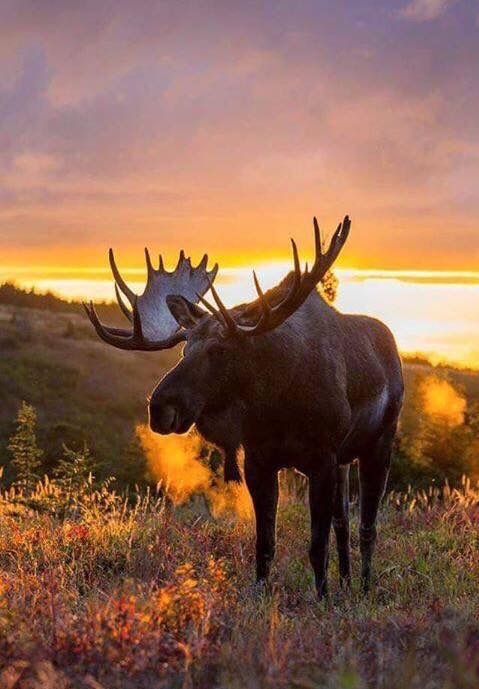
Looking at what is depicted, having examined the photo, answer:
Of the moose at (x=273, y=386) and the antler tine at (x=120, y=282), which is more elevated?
Answer: the antler tine at (x=120, y=282)

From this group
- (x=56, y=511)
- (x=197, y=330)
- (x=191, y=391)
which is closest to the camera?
(x=191, y=391)

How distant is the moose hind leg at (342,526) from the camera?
743cm

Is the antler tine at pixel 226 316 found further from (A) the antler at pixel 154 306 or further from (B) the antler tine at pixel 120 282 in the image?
(B) the antler tine at pixel 120 282

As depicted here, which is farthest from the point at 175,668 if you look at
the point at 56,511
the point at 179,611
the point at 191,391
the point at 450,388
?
the point at 450,388

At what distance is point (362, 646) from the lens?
4.57 metres

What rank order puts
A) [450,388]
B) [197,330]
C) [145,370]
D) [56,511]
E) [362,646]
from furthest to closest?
[145,370]
[450,388]
[56,511]
[197,330]
[362,646]

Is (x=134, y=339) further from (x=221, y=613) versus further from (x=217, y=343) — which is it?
(x=221, y=613)

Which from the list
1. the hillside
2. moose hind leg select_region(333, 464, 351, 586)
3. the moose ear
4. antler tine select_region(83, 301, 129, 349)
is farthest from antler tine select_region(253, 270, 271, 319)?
the hillside

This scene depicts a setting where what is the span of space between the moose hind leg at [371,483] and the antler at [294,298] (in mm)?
1989

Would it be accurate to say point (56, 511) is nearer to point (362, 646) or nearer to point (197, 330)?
point (197, 330)

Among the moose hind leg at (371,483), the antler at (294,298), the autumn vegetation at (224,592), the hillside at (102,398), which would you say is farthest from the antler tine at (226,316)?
the hillside at (102,398)

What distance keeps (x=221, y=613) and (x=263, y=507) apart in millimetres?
1517

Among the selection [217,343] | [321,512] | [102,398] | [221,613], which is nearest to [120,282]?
[217,343]

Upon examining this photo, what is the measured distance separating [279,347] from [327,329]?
26.5 inches
